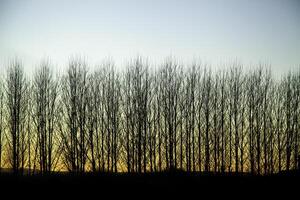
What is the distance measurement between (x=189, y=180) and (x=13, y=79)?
15047 millimetres

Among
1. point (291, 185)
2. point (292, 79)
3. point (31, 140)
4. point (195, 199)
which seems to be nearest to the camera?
point (195, 199)

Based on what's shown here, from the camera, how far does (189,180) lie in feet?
50.7

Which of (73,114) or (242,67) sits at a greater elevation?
(242,67)

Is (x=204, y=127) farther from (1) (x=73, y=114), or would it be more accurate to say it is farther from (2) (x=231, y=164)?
(1) (x=73, y=114)

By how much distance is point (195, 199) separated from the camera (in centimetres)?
1245

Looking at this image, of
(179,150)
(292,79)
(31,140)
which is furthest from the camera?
(292,79)

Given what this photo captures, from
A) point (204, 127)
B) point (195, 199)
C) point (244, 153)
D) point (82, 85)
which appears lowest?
point (195, 199)

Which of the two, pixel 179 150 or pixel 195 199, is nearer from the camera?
pixel 195 199

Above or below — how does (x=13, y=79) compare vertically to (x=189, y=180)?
above

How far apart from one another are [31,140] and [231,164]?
48.1ft

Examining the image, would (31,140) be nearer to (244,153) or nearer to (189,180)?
(189,180)

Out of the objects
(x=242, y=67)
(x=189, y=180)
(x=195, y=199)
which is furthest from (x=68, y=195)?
(x=242, y=67)

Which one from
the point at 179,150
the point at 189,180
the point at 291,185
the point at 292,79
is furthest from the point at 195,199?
the point at 292,79

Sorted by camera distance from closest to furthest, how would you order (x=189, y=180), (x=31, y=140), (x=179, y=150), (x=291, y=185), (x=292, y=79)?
(x=291, y=185) < (x=189, y=180) < (x=31, y=140) < (x=179, y=150) < (x=292, y=79)
